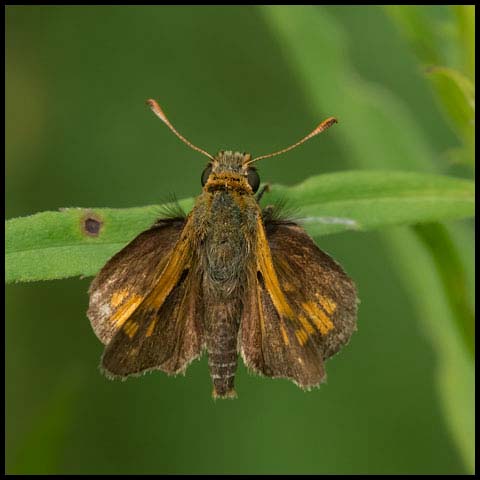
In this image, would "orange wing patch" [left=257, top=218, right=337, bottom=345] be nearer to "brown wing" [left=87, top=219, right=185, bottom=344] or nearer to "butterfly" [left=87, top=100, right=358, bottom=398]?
"butterfly" [left=87, top=100, right=358, bottom=398]

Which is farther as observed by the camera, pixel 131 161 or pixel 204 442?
pixel 131 161

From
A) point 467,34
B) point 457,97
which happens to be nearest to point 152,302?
point 457,97

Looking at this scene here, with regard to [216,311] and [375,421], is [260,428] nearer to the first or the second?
[375,421]

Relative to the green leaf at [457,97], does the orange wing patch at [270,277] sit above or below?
below

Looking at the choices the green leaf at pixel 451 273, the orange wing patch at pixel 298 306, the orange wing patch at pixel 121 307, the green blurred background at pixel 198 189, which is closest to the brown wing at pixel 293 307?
the orange wing patch at pixel 298 306

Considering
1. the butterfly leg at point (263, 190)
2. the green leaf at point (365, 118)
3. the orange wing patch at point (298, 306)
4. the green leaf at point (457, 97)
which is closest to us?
the orange wing patch at point (298, 306)

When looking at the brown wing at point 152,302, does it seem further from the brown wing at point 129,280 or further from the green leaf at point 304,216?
the green leaf at point 304,216

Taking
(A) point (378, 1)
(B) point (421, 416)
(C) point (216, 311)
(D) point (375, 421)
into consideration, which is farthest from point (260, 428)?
(A) point (378, 1)
